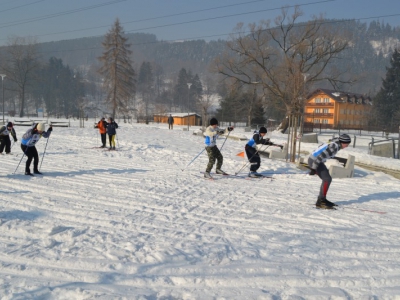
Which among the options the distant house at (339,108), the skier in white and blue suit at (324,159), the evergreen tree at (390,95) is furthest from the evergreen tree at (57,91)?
the skier in white and blue suit at (324,159)

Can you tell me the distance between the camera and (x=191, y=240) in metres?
4.95

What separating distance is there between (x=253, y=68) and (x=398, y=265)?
37.0 meters

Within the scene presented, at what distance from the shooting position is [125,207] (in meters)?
6.62

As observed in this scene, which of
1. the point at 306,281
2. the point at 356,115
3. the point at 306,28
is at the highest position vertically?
the point at 306,28

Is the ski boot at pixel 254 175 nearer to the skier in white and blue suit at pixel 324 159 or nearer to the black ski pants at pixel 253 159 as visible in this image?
the black ski pants at pixel 253 159

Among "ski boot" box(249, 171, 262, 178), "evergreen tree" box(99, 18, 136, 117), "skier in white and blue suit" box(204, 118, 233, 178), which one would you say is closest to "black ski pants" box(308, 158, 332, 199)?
"skier in white and blue suit" box(204, 118, 233, 178)

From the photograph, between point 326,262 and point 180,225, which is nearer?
point 326,262

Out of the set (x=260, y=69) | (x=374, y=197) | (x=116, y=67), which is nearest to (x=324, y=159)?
(x=374, y=197)

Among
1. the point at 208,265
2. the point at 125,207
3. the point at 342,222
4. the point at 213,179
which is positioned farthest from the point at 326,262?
the point at 213,179

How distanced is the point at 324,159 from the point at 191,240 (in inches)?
140

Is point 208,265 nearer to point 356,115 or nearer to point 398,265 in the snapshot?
point 398,265

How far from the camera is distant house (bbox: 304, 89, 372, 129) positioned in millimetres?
64500

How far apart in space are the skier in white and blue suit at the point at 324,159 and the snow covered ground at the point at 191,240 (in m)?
0.30

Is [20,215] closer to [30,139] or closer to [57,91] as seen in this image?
[30,139]
